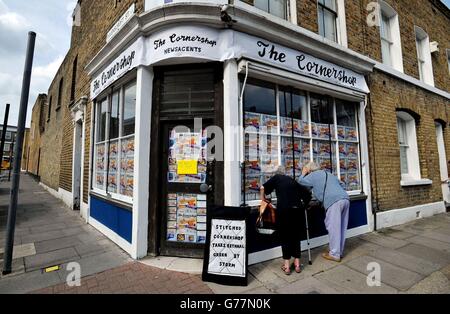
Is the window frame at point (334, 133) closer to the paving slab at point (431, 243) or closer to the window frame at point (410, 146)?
the paving slab at point (431, 243)

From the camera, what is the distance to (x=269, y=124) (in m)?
4.22

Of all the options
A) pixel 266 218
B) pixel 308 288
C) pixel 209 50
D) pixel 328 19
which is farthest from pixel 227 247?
pixel 328 19

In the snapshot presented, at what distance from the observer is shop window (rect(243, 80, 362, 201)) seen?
402cm

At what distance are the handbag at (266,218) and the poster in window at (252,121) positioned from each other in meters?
1.36

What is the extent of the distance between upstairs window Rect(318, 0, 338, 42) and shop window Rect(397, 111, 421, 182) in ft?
11.4

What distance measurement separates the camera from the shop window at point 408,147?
22.8 feet

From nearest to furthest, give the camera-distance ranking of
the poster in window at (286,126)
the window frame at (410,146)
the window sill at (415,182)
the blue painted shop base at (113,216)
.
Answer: the blue painted shop base at (113,216) → the poster in window at (286,126) → the window sill at (415,182) → the window frame at (410,146)

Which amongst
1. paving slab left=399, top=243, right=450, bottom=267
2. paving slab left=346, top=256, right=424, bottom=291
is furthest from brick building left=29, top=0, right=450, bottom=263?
paving slab left=399, top=243, right=450, bottom=267

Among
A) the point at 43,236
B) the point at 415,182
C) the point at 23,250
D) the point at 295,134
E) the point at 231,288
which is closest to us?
the point at 231,288

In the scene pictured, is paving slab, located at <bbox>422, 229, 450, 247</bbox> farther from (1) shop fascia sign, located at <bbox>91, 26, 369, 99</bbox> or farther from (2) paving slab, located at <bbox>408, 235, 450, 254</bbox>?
(1) shop fascia sign, located at <bbox>91, 26, 369, 99</bbox>

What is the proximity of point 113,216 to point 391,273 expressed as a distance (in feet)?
16.5

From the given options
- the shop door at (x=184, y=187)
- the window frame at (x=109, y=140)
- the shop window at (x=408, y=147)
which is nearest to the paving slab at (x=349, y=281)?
the shop door at (x=184, y=187)

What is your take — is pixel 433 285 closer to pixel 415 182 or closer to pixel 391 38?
pixel 415 182
